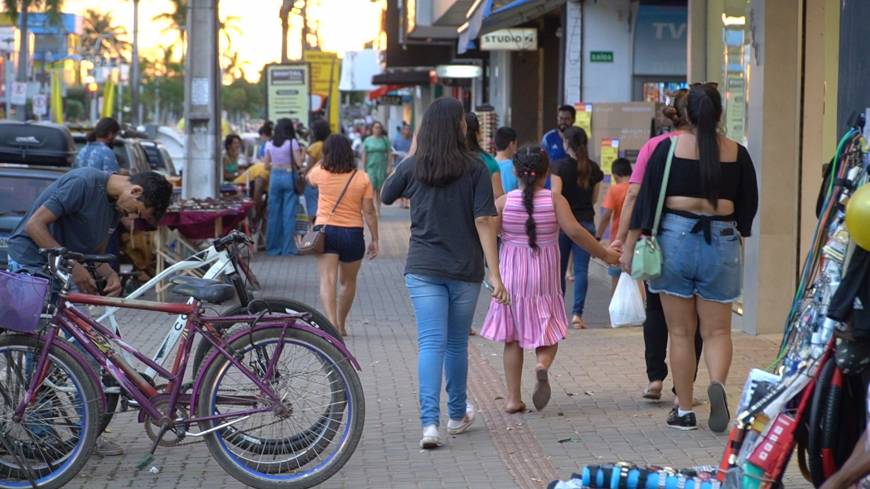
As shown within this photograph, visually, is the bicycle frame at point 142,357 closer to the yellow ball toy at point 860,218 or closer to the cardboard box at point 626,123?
the yellow ball toy at point 860,218

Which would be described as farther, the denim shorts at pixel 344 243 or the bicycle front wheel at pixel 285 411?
the denim shorts at pixel 344 243

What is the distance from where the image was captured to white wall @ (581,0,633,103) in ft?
60.2

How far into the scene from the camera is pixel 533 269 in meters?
8.12

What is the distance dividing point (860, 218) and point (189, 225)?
415 inches

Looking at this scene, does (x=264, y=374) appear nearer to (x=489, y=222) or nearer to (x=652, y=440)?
(x=489, y=222)

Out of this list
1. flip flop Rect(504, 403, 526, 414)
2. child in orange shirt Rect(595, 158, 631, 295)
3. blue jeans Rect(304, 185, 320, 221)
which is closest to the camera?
flip flop Rect(504, 403, 526, 414)

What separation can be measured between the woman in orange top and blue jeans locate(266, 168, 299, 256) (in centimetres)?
775

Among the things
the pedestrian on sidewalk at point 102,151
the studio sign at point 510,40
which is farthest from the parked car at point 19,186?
the studio sign at point 510,40

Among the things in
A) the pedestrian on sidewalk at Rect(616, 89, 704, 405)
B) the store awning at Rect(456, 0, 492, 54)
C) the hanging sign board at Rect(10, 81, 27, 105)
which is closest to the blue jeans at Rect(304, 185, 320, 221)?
the store awning at Rect(456, 0, 492, 54)

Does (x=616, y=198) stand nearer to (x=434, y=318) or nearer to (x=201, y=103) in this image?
(x=434, y=318)

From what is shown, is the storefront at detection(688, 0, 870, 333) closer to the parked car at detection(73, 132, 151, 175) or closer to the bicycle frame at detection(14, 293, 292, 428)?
the bicycle frame at detection(14, 293, 292, 428)

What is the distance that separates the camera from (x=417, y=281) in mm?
7312

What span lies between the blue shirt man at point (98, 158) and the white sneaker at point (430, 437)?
7699 mm

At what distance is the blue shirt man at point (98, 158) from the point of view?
14.2 metres
